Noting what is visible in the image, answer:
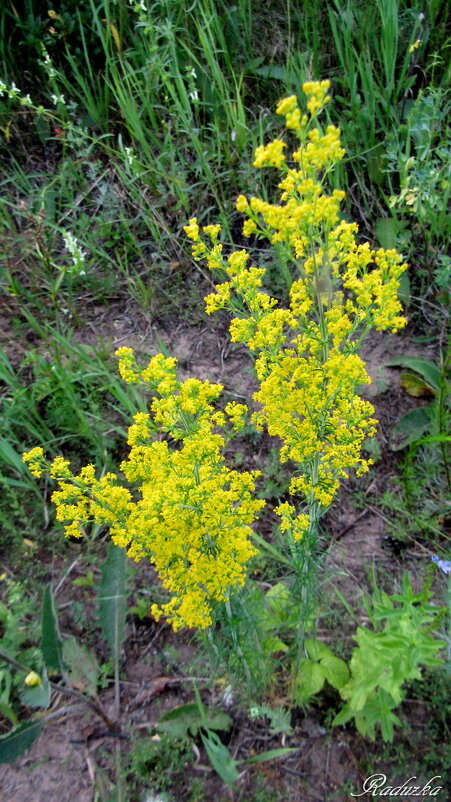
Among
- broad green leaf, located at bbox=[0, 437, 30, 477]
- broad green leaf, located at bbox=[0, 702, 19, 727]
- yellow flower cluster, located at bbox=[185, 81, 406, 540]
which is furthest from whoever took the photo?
broad green leaf, located at bbox=[0, 437, 30, 477]

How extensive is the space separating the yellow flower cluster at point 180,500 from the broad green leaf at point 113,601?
0.62 m

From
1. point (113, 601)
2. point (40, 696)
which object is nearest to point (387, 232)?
point (113, 601)

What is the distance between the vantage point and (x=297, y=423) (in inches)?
65.1

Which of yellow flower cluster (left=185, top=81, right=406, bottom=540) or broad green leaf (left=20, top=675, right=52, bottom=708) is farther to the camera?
broad green leaf (left=20, top=675, right=52, bottom=708)

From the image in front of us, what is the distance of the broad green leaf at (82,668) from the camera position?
2.30 metres

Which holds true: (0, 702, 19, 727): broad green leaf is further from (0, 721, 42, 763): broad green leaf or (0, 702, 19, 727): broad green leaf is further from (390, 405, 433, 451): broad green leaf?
(390, 405, 433, 451): broad green leaf

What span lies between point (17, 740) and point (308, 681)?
101 cm

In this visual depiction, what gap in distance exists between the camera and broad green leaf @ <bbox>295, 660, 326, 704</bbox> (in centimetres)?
212

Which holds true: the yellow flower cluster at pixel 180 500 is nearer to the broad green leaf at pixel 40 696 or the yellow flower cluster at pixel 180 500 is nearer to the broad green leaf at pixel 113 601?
the broad green leaf at pixel 40 696

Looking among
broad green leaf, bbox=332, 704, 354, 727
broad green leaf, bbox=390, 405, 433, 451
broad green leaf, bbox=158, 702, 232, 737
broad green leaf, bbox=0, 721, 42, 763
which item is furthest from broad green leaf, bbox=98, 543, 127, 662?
broad green leaf, bbox=390, 405, 433, 451

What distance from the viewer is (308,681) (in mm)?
2137

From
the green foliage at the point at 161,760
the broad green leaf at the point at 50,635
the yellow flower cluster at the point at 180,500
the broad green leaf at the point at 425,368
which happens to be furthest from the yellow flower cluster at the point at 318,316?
A: the broad green leaf at the point at 425,368
